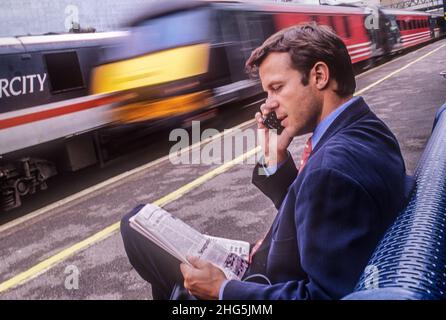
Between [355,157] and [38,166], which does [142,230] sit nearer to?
[355,157]

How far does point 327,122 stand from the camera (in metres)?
1.48

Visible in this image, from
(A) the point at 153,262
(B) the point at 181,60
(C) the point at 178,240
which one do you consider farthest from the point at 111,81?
(C) the point at 178,240

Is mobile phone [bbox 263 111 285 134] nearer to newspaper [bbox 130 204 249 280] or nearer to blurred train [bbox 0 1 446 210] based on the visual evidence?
newspaper [bbox 130 204 249 280]

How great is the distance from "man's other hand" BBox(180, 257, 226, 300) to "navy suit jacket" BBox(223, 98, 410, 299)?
0.11 meters

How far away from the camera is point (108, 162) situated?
7867mm

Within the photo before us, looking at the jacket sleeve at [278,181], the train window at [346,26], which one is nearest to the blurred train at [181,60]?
the jacket sleeve at [278,181]

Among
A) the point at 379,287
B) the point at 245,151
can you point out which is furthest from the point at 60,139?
the point at 379,287

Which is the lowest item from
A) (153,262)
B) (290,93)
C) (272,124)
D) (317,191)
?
(153,262)

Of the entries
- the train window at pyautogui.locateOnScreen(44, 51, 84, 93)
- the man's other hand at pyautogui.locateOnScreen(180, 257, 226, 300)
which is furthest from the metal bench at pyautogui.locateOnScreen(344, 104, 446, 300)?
the train window at pyautogui.locateOnScreen(44, 51, 84, 93)

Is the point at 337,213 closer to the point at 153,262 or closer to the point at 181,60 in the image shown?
the point at 153,262

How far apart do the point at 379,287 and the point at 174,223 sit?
1013mm

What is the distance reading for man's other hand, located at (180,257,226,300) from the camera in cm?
145

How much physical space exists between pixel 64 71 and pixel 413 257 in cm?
698

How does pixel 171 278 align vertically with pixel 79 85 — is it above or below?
below
